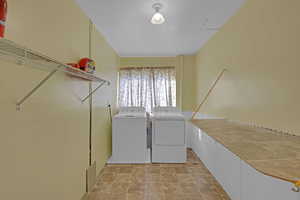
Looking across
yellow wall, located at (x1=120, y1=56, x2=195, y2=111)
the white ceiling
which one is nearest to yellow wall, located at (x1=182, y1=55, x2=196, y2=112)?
yellow wall, located at (x1=120, y1=56, x2=195, y2=111)

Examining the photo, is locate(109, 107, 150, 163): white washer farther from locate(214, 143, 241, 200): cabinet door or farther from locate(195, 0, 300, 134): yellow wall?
locate(195, 0, 300, 134): yellow wall

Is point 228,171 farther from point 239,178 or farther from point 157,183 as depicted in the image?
point 157,183

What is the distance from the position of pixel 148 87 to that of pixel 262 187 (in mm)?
3063

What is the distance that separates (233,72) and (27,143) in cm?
241

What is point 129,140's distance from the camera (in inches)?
120

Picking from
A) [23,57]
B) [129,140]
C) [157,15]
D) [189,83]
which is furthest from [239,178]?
[189,83]

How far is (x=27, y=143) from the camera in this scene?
1.05 metres

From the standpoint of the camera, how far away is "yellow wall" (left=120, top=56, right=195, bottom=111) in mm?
3996

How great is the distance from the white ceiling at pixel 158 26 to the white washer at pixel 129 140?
1528 mm

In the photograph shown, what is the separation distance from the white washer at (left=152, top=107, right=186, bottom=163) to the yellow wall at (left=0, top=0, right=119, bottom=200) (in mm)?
1463

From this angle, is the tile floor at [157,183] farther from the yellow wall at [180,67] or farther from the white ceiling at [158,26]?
the white ceiling at [158,26]

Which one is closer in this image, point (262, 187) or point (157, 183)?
point (262, 187)

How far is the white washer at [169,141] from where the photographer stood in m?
3.05

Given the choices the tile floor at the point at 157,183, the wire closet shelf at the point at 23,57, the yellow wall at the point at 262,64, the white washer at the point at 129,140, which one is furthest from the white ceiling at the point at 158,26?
the tile floor at the point at 157,183
